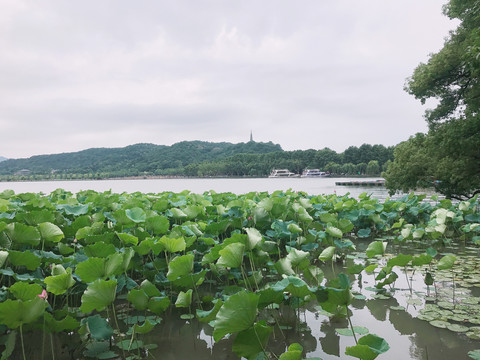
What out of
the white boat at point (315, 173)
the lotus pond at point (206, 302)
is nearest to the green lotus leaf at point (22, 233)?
the lotus pond at point (206, 302)

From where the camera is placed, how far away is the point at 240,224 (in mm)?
3596

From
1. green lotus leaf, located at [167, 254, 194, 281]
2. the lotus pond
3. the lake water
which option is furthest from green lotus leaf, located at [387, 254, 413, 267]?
the lake water

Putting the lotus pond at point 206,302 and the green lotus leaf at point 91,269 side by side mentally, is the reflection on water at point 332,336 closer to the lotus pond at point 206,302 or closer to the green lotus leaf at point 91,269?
the lotus pond at point 206,302

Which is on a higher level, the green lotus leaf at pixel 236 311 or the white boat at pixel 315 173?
the green lotus leaf at pixel 236 311

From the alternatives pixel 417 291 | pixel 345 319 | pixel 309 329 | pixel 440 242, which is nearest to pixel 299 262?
pixel 309 329

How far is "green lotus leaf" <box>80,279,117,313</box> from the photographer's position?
5.33 feet

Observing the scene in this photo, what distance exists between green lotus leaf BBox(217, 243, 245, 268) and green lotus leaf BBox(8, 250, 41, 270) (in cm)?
111

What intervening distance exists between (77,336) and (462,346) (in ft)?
7.21

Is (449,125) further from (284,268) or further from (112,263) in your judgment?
(112,263)

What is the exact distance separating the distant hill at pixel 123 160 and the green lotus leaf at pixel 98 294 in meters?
68.5

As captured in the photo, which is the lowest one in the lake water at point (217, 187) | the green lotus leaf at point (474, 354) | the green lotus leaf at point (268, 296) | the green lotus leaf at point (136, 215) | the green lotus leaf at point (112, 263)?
the lake water at point (217, 187)

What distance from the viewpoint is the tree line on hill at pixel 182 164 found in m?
66.1

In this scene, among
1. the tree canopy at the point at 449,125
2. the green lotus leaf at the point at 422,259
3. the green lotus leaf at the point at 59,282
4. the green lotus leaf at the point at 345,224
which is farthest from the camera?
the tree canopy at the point at 449,125

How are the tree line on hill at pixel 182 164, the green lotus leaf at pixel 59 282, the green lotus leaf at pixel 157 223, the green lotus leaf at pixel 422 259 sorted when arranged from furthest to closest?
the tree line on hill at pixel 182 164 < the green lotus leaf at pixel 157 223 < the green lotus leaf at pixel 422 259 < the green lotus leaf at pixel 59 282
